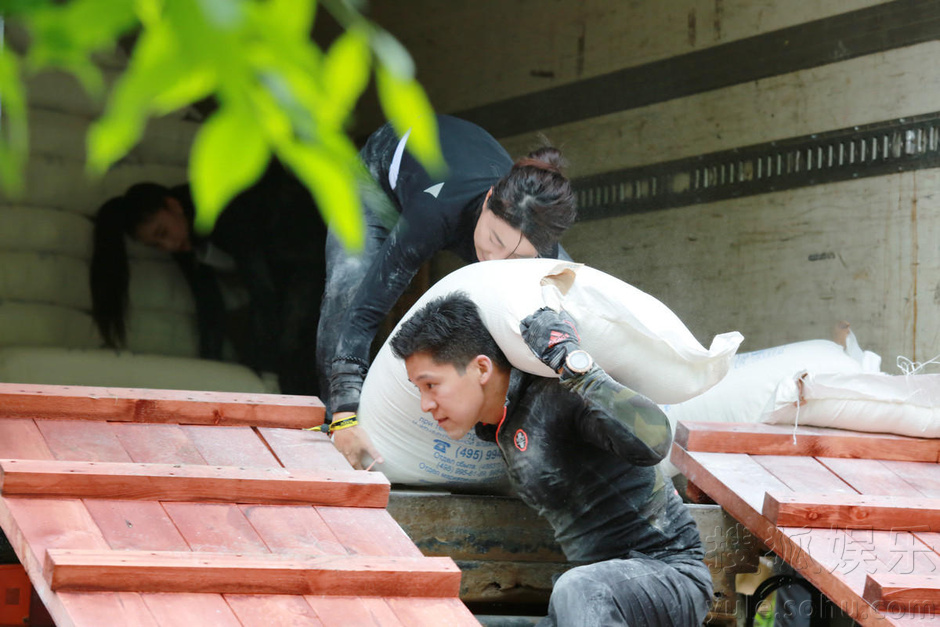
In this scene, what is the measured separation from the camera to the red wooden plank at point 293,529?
253cm

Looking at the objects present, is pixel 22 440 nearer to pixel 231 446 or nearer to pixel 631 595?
pixel 231 446

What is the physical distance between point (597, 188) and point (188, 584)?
374 cm

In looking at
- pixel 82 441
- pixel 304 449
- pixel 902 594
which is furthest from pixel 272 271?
pixel 902 594

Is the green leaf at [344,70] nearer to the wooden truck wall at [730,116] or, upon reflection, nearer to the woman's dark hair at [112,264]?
the wooden truck wall at [730,116]

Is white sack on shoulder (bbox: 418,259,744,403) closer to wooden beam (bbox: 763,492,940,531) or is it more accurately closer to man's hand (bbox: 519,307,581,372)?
man's hand (bbox: 519,307,581,372)

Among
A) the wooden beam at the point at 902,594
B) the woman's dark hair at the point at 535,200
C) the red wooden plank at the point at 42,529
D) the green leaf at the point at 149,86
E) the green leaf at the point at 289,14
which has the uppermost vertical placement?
the woman's dark hair at the point at 535,200

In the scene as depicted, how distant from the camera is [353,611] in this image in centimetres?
229

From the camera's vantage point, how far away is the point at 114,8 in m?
0.87

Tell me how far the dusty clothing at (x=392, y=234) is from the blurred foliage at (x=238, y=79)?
8.53ft

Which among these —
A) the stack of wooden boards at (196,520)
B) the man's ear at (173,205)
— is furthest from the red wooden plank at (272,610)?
the man's ear at (173,205)

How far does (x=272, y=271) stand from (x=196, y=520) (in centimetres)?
361

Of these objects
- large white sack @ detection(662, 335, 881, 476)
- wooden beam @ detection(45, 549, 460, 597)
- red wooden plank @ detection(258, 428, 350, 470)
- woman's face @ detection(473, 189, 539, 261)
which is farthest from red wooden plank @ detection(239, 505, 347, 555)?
large white sack @ detection(662, 335, 881, 476)

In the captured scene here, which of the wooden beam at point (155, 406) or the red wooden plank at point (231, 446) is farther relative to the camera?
the wooden beam at point (155, 406)

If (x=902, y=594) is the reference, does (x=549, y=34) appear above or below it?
above
